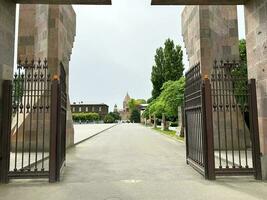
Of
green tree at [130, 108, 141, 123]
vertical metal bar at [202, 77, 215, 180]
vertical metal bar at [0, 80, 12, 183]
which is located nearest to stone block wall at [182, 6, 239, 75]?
vertical metal bar at [202, 77, 215, 180]

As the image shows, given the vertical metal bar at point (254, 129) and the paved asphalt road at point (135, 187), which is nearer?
the paved asphalt road at point (135, 187)

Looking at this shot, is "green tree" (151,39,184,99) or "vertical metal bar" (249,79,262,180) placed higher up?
"green tree" (151,39,184,99)

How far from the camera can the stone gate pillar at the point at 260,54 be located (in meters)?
5.99

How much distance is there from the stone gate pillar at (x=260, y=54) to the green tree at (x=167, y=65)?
32663mm

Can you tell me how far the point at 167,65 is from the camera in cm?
3969

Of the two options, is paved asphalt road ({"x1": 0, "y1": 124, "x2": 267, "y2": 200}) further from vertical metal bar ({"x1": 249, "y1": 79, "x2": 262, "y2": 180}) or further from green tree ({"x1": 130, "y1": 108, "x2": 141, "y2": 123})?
green tree ({"x1": 130, "y1": 108, "x2": 141, "y2": 123})

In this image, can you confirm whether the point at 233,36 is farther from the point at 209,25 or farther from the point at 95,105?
the point at 95,105

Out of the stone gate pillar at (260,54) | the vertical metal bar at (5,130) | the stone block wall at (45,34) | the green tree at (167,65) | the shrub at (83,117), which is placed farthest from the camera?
the shrub at (83,117)

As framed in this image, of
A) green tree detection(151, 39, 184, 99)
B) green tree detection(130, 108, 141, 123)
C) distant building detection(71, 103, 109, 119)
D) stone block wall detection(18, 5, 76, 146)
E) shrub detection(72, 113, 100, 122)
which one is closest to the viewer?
stone block wall detection(18, 5, 76, 146)

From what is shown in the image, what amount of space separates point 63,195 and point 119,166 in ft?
10.6

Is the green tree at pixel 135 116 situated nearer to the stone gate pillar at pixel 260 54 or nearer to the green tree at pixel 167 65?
the green tree at pixel 167 65

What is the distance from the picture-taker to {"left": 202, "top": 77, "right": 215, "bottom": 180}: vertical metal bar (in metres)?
5.99

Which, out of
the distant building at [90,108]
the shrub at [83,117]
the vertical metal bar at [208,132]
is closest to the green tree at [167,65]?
the vertical metal bar at [208,132]

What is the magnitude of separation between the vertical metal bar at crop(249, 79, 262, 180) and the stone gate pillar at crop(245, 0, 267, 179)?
0.11 m
